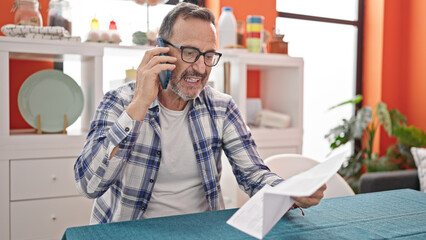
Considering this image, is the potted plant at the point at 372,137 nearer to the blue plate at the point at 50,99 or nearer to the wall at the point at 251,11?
the wall at the point at 251,11

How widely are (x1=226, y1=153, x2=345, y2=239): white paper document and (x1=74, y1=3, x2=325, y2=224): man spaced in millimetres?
407

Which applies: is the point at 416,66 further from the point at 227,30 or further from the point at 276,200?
the point at 276,200

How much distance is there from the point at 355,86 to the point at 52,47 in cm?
317

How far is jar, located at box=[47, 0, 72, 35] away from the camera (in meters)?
2.34

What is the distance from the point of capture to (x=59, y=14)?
236cm

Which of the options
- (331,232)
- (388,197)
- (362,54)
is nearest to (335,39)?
(362,54)

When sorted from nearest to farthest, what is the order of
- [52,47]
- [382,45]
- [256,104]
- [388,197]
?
[388,197] → [52,47] → [256,104] → [382,45]

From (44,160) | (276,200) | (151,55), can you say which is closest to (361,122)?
(44,160)

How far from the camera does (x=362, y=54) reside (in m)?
4.27

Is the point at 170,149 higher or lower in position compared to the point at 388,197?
higher

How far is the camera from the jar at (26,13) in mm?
2260

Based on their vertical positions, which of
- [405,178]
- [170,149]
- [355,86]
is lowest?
[405,178]

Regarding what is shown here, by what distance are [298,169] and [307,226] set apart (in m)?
0.66

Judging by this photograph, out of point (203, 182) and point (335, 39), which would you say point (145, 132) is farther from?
point (335, 39)
